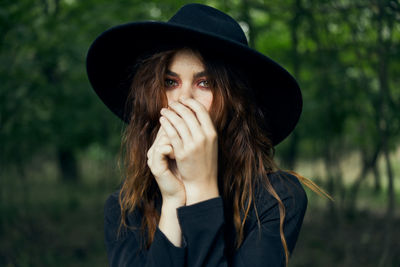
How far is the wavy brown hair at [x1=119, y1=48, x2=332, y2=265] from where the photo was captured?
1594 millimetres

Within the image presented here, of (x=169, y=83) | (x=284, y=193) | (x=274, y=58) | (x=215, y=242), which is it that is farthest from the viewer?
(x=274, y=58)

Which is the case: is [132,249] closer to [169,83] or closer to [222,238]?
[222,238]

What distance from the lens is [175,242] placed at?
1.48m

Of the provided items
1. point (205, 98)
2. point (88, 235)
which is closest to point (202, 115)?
point (205, 98)

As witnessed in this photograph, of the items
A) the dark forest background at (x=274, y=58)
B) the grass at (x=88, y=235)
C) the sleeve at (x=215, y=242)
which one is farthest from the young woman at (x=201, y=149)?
the grass at (x=88, y=235)

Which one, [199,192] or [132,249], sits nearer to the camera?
[199,192]

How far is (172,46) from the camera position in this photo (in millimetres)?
1650

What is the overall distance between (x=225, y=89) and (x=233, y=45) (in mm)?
208

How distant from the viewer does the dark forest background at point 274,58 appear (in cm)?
433

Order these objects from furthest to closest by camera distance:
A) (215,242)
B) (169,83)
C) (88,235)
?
(88,235) → (169,83) → (215,242)

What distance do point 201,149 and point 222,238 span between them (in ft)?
1.20

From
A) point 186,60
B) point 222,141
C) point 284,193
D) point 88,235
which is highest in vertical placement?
point 186,60

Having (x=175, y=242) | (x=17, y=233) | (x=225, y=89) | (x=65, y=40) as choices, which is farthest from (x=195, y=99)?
(x=17, y=233)

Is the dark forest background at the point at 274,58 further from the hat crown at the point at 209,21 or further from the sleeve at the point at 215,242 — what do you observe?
the sleeve at the point at 215,242
